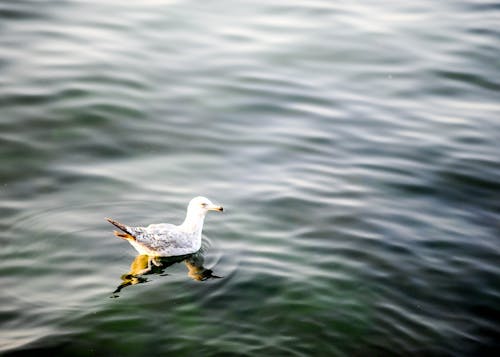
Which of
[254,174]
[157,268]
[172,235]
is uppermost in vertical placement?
[254,174]

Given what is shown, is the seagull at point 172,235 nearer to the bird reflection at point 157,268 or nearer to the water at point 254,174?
the bird reflection at point 157,268

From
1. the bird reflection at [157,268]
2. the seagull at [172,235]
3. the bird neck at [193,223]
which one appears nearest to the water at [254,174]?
the bird reflection at [157,268]

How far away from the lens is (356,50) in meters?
19.2

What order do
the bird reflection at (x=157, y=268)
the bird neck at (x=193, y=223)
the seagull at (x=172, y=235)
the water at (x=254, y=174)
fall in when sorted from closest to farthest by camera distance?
the water at (x=254, y=174), the bird reflection at (x=157, y=268), the seagull at (x=172, y=235), the bird neck at (x=193, y=223)

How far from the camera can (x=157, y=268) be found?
1089 cm

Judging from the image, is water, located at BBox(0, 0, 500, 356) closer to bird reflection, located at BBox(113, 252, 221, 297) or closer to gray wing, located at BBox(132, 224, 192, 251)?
bird reflection, located at BBox(113, 252, 221, 297)

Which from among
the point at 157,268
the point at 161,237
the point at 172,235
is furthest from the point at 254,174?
the point at 157,268

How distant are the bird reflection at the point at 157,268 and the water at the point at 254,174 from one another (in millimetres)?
58

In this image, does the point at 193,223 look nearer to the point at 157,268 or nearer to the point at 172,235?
the point at 172,235

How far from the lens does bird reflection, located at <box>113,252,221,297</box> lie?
10.3m

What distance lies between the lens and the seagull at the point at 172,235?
418 inches

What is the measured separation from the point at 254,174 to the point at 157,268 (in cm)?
314

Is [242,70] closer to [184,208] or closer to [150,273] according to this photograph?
[184,208]

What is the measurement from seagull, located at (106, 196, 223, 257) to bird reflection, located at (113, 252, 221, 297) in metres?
0.09
